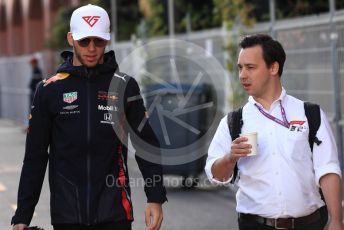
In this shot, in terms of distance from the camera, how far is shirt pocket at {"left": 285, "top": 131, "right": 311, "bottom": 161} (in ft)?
14.6

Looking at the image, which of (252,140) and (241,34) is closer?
Answer: (252,140)

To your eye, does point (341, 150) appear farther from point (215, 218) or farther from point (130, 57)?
point (130, 57)

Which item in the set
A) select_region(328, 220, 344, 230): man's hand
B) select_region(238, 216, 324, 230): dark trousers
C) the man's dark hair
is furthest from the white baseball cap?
select_region(328, 220, 344, 230): man's hand

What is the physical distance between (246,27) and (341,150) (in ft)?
11.1

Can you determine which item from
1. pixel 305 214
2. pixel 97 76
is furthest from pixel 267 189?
pixel 97 76

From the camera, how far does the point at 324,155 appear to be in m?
4.49

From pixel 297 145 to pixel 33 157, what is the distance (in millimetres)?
1392

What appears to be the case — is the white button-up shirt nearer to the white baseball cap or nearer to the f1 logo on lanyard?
the f1 logo on lanyard

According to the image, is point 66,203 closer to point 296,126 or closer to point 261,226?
point 261,226

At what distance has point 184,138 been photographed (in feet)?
38.7

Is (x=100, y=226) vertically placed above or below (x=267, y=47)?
below

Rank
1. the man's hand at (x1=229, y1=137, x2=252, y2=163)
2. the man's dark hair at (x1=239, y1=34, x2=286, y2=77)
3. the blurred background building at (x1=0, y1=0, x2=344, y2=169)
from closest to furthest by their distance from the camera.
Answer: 1. the man's hand at (x1=229, y1=137, x2=252, y2=163)
2. the man's dark hair at (x1=239, y1=34, x2=286, y2=77)
3. the blurred background building at (x1=0, y1=0, x2=344, y2=169)

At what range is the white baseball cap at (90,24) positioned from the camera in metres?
4.65

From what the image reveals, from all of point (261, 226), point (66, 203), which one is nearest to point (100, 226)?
point (66, 203)
